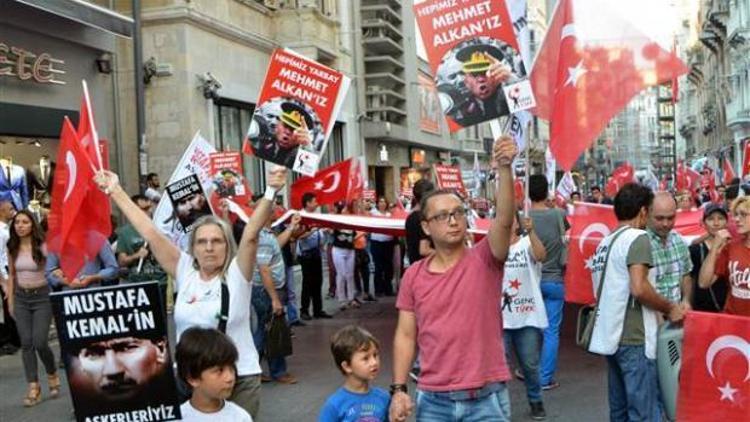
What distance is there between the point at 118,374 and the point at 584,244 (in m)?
4.58

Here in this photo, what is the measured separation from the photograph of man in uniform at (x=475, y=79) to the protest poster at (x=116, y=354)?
272 cm

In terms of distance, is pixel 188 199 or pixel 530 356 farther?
pixel 188 199

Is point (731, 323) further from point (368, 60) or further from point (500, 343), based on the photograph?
point (368, 60)

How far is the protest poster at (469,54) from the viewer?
579cm

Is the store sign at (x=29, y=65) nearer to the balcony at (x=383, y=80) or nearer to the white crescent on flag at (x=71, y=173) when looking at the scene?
the white crescent on flag at (x=71, y=173)

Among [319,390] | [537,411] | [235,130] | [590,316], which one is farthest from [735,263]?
[235,130]

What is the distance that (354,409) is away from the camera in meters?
3.86

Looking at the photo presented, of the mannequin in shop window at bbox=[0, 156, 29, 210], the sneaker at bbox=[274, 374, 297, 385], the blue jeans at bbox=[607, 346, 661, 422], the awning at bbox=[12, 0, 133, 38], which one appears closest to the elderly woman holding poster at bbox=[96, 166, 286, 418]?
the blue jeans at bbox=[607, 346, 661, 422]

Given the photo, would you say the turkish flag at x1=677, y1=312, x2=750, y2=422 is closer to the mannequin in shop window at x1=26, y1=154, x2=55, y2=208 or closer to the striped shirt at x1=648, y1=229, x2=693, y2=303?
the striped shirt at x1=648, y1=229, x2=693, y2=303

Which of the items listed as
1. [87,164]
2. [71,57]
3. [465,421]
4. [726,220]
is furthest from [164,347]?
[71,57]

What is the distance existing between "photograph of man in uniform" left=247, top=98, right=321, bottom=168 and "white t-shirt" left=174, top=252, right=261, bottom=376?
296 centimetres

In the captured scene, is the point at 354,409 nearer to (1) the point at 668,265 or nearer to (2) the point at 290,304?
(1) the point at 668,265

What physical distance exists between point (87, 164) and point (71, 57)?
11612 millimetres

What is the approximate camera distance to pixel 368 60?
36656mm
